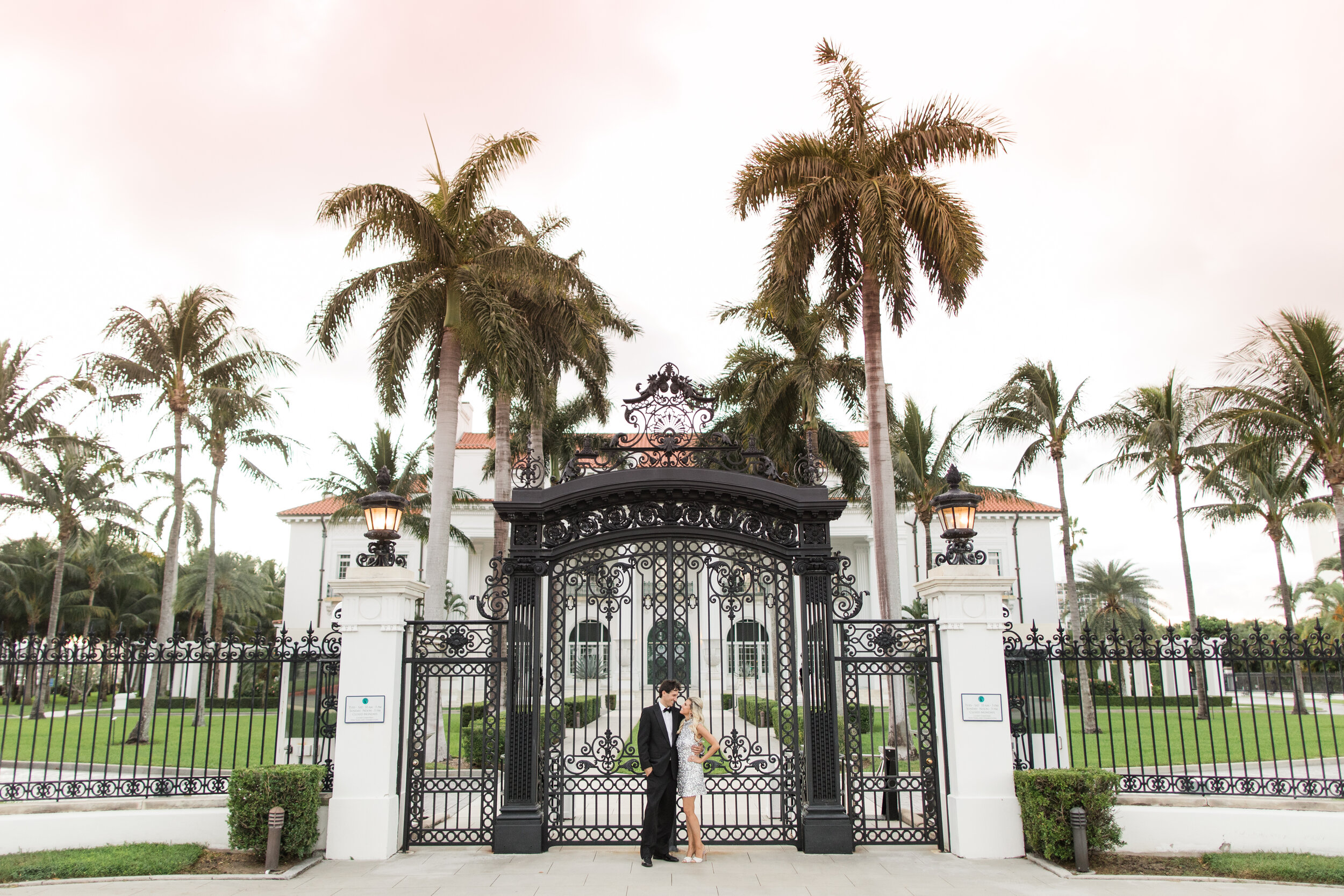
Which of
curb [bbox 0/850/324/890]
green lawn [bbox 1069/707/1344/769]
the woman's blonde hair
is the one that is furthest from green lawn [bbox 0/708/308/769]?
green lawn [bbox 1069/707/1344/769]

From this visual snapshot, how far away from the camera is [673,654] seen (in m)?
9.52

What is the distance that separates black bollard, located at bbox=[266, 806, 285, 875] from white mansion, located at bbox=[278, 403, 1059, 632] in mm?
31287

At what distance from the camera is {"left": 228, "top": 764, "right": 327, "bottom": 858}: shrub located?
8.66 meters

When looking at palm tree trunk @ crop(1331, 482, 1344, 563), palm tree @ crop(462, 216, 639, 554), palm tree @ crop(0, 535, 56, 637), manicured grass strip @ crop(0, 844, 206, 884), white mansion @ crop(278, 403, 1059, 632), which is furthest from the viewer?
palm tree @ crop(0, 535, 56, 637)

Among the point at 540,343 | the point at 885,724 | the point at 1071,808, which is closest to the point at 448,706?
the point at 885,724

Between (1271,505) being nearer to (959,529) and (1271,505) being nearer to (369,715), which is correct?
(959,529)

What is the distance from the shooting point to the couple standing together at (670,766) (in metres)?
8.77

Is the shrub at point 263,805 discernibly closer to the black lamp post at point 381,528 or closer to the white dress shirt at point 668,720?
the black lamp post at point 381,528

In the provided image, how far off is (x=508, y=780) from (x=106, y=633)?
172 feet

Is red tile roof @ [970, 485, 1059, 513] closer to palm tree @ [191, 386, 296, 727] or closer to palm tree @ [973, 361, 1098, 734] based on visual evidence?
palm tree @ [973, 361, 1098, 734]

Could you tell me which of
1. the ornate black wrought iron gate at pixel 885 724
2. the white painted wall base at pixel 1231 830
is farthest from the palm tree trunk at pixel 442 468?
the white painted wall base at pixel 1231 830

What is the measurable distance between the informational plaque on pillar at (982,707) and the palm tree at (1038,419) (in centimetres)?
1809

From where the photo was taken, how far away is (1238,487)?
27969mm

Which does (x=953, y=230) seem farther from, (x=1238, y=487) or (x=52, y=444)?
(x=52, y=444)
